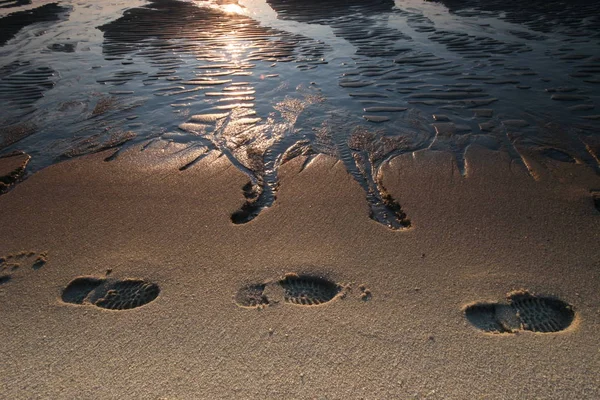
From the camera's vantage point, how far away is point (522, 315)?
92.9 inches

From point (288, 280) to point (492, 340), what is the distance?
128 cm

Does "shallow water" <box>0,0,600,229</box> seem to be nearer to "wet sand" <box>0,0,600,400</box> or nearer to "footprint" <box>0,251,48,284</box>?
"wet sand" <box>0,0,600,400</box>

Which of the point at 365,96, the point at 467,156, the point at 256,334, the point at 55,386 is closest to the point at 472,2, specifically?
the point at 365,96

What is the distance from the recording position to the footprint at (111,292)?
2.49 meters

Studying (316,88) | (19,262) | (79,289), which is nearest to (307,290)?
(79,289)

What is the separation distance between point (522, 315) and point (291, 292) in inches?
56.7

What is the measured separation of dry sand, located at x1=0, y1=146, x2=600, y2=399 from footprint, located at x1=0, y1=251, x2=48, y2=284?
39 mm

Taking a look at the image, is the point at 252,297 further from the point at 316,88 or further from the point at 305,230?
the point at 316,88

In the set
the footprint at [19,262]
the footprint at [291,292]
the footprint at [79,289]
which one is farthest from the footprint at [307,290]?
the footprint at [19,262]

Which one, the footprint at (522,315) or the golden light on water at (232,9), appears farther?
the golden light on water at (232,9)

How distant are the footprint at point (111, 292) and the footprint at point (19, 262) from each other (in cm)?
41

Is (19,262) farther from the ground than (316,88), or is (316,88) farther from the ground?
(316,88)

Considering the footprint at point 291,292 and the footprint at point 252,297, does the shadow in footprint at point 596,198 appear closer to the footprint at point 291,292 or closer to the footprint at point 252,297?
the footprint at point 291,292

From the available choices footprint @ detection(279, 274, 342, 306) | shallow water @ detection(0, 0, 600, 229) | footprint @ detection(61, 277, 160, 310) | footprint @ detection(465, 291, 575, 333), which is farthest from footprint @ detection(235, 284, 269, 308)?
footprint @ detection(465, 291, 575, 333)
